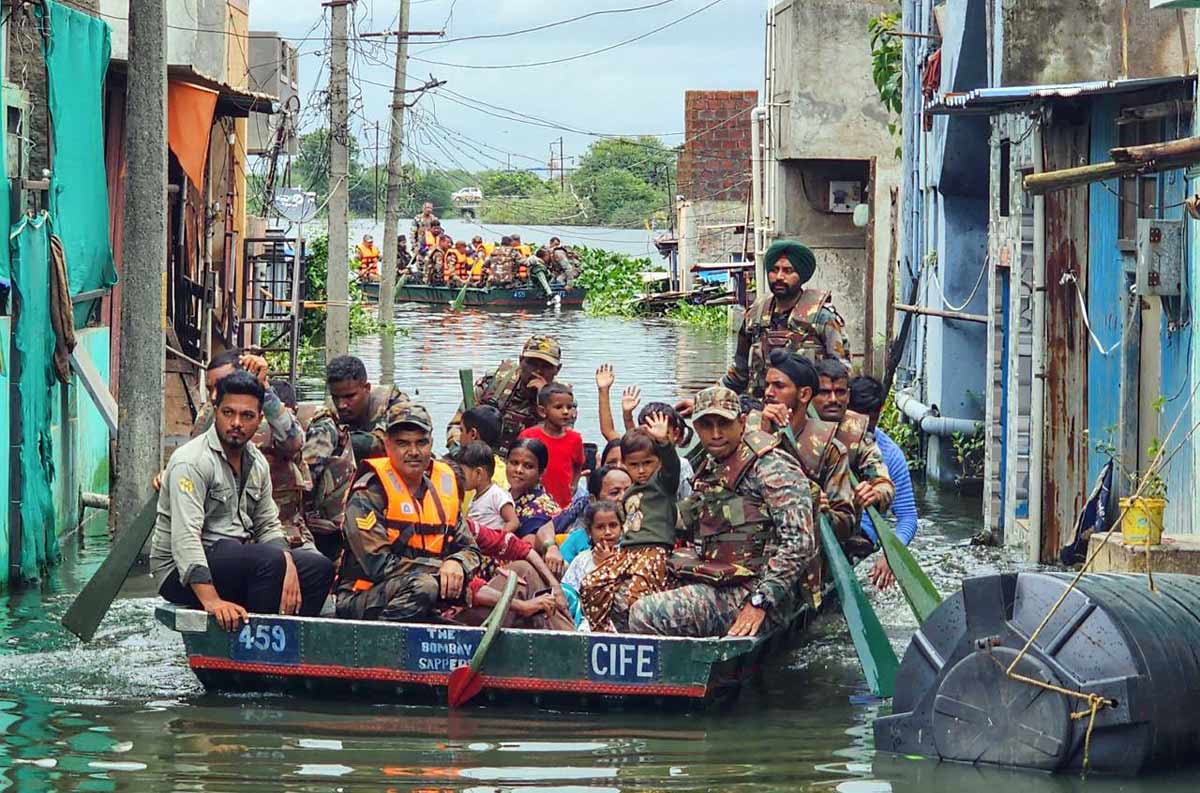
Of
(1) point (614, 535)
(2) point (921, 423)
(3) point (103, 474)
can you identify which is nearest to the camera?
(1) point (614, 535)

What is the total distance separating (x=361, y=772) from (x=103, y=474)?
8446 millimetres

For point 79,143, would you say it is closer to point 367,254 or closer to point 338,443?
point 338,443

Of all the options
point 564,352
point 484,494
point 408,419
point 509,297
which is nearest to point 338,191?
point 564,352

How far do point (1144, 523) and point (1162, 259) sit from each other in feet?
7.29

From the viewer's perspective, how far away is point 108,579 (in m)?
10.3

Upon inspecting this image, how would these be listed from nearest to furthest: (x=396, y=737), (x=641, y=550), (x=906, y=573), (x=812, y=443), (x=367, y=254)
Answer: (x=396, y=737), (x=641, y=550), (x=906, y=573), (x=812, y=443), (x=367, y=254)

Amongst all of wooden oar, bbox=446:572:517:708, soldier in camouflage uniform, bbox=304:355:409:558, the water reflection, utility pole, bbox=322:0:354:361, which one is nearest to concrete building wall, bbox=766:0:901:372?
the water reflection

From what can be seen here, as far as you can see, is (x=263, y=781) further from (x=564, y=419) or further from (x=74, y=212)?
(x=74, y=212)

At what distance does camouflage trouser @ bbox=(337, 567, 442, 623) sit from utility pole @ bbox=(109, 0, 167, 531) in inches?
162

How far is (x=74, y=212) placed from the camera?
46.3 feet

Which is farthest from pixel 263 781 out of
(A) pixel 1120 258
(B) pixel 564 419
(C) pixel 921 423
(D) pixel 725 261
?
(D) pixel 725 261

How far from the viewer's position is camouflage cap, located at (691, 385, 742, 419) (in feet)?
31.1

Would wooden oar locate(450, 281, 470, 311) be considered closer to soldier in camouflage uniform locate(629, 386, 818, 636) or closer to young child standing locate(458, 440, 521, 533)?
young child standing locate(458, 440, 521, 533)

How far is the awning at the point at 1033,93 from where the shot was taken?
38.1 feet
